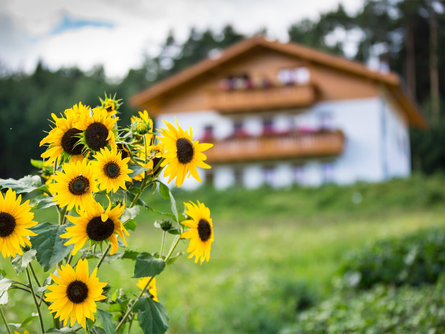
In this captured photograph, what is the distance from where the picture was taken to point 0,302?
5.12ft

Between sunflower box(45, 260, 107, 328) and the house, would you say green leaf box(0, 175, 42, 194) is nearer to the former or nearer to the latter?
sunflower box(45, 260, 107, 328)

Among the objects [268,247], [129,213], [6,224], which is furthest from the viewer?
[268,247]

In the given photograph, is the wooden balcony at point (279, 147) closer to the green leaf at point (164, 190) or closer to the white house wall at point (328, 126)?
the white house wall at point (328, 126)

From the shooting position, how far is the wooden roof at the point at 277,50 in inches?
955

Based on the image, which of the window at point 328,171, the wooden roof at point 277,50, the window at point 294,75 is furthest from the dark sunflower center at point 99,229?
the window at point 294,75

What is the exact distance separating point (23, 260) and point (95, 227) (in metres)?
0.24

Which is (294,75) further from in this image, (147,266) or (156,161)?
(147,266)

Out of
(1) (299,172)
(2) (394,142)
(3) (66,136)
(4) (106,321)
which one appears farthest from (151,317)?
(2) (394,142)

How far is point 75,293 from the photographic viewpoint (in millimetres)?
1510

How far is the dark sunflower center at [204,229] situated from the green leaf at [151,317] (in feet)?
0.80

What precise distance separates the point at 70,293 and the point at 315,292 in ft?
17.6

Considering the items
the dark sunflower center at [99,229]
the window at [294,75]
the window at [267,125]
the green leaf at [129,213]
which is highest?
the window at [294,75]

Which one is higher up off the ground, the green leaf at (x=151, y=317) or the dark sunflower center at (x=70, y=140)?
the dark sunflower center at (x=70, y=140)

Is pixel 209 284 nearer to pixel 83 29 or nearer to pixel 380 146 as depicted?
pixel 83 29
